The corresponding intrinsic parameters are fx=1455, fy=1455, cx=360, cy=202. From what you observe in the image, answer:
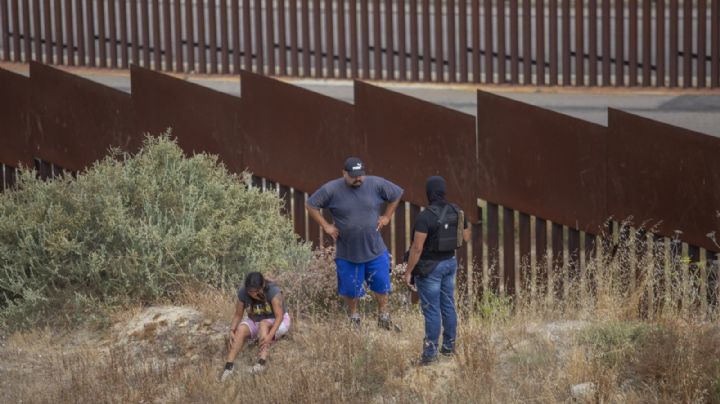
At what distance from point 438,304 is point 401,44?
7.07 meters

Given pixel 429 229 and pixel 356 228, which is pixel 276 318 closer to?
pixel 356 228

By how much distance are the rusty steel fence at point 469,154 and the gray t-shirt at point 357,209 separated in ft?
4.82

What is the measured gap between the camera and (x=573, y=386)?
951 cm

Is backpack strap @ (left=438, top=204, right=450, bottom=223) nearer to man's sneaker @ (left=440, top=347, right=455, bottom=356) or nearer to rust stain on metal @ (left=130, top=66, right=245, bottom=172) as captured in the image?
man's sneaker @ (left=440, top=347, right=455, bottom=356)

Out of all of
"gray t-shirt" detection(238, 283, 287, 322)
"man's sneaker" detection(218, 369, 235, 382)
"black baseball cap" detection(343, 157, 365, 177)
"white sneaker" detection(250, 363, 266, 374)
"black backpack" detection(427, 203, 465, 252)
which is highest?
"black baseball cap" detection(343, 157, 365, 177)

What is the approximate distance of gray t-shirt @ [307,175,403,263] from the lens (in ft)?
36.7

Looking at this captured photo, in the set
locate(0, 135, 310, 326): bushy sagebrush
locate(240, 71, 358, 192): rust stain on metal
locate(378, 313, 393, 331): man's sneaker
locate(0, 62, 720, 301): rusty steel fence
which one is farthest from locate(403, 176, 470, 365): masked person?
locate(240, 71, 358, 192): rust stain on metal

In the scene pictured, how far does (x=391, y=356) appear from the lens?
10.0 m

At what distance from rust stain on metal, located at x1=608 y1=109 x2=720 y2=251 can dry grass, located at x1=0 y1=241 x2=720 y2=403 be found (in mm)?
754

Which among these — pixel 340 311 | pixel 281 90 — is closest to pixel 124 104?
pixel 281 90

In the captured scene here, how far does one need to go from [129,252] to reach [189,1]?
571cm

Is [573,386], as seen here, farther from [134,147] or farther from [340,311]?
[134,147]

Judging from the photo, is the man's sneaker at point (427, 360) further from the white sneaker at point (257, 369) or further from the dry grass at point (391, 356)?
the white sneaker at point (257, 369)

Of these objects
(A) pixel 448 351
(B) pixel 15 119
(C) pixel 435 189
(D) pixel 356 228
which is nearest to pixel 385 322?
(D) pixel 356 228
